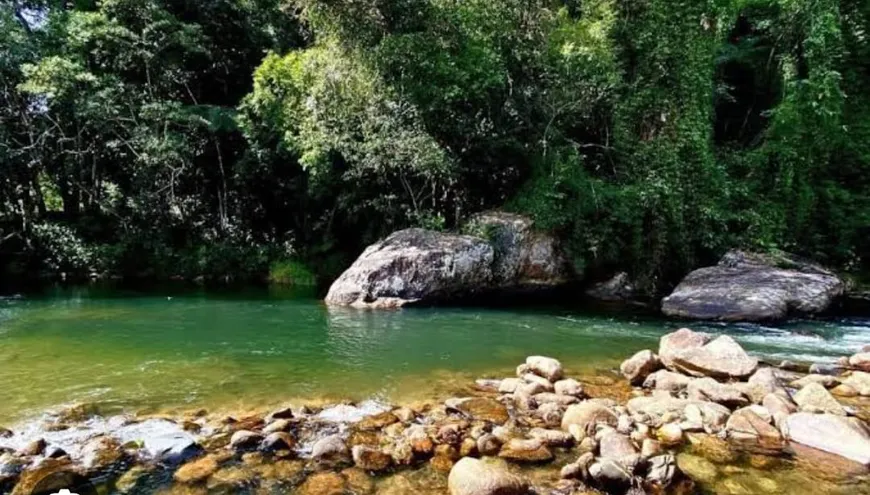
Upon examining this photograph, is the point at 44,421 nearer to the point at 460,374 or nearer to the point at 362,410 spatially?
the point at 362,410

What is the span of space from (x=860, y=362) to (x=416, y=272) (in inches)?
360

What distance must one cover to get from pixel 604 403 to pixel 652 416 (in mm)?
551

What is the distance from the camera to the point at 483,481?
16.3 ft

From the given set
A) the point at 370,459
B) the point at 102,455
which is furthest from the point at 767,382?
the point at 102,455

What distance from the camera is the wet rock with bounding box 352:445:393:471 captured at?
18.5 feet

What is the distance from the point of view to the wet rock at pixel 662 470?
5.30 m

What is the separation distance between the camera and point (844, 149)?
1809 centimetres

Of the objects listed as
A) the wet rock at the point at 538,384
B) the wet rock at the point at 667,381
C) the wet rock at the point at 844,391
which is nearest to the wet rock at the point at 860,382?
the wet rock at the point at 844,391

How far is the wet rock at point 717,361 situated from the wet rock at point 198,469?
6.38 metres

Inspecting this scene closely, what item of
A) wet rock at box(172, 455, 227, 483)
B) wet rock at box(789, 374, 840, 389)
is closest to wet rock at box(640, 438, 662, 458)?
wet rock at box(789, 374, 840, 389)

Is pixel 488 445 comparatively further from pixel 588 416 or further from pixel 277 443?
pixel 277 443

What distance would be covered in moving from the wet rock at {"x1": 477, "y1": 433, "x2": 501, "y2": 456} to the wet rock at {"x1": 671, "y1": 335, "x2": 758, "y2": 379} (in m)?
3.83

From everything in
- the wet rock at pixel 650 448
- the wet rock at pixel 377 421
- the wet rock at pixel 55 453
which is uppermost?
the wet rock at pixel 650 448

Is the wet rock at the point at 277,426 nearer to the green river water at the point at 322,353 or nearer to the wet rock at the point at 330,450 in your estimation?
the wet rock at the point at 330,450
